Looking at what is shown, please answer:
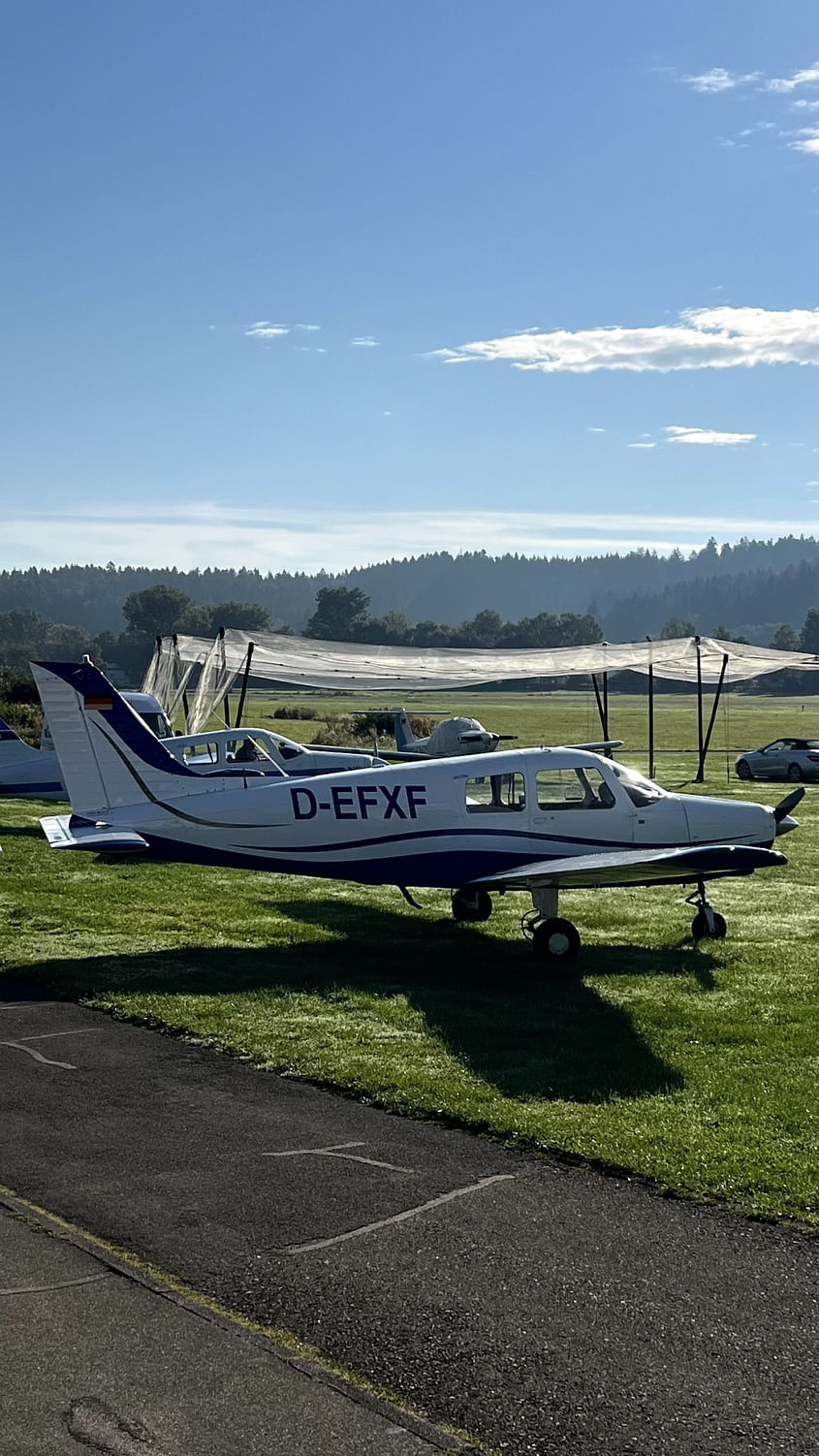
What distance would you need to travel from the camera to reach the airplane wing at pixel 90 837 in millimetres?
15398

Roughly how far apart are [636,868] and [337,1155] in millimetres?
6970

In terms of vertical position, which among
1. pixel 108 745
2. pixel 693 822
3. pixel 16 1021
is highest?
pixel 108 745

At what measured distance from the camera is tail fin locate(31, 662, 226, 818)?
16.1m

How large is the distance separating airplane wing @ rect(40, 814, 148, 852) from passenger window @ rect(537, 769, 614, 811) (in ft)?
17.6

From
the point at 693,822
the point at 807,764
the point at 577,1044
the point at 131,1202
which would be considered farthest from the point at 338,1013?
the point at 807,764

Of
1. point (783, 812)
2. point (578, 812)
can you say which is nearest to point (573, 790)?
point (578, 812)

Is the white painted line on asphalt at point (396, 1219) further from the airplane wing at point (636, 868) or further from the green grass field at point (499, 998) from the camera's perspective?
the airplane wing at point (636, 868)

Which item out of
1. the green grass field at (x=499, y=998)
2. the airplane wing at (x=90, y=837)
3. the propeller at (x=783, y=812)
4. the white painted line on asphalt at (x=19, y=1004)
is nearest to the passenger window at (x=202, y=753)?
the green grass field at (x=499, y=998)

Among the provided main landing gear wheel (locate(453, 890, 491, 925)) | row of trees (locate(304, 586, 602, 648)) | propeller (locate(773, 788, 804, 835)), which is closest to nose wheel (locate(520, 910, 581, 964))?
main landing gear wheel (locate(453, 890, 491, 925))

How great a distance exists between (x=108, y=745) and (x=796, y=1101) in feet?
32.7

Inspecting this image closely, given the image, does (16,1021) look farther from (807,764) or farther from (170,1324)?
(807,764)

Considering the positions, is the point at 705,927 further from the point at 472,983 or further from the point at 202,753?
the point at 202,753

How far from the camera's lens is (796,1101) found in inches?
396

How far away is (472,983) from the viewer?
1448 cm
